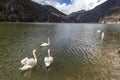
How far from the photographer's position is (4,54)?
103 ft

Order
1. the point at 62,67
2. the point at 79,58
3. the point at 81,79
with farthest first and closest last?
the point at 79,58
the point at 62,67
the point at 81,79

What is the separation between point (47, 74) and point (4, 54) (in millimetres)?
11938

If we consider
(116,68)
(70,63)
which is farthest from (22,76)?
(116,68)

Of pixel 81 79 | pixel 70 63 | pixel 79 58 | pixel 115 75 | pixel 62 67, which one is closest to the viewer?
pixel 81 79

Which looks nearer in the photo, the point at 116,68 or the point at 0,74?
the point at 0,74

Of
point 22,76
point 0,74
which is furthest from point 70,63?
point 0,74

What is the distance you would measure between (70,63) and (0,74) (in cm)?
1043

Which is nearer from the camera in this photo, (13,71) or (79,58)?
(13,71)

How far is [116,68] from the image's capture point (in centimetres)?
2586

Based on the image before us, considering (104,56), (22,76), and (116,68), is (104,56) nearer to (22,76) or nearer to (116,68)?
(116,68)

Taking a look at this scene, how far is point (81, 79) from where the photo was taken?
21.4m

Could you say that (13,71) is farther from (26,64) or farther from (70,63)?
(70,63)

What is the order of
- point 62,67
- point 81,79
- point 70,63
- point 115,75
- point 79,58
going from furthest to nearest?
point 79,58
point 70,63
point 62,67
point 115,75
point 81,79

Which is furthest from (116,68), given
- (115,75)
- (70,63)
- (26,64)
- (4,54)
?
(4,54)
